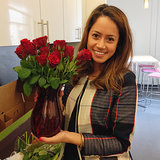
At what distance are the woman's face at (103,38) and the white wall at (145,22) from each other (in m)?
4.33

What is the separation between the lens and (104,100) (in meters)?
0.90

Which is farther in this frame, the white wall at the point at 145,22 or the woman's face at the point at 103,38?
the white wall at the point at 145,22

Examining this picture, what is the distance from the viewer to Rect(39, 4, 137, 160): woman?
83 cm

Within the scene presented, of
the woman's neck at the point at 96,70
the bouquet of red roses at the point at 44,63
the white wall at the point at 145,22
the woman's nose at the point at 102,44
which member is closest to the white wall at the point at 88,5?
the woman's neck at the point at 96,70

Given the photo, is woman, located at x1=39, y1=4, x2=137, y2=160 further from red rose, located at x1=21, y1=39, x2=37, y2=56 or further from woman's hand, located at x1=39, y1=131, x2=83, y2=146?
red rose, located at x1=21, y1=39, x2=37, y2=56

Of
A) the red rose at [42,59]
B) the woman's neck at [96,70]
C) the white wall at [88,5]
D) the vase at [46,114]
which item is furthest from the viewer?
the white wall at [88,5]

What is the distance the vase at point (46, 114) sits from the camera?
2.29 feet

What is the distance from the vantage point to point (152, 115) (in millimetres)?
3562

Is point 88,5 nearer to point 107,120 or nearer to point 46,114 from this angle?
point 107,120

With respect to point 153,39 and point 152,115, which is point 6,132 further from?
point 153,39

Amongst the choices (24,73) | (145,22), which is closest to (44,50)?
(24,73)

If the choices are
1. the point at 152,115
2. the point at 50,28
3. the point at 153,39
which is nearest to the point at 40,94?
the point at 50,28

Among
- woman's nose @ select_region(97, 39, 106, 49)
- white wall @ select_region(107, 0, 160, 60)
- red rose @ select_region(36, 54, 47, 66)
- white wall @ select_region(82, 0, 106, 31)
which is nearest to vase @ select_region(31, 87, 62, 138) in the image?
red rose @ select_region(36, 54, 47, 66)

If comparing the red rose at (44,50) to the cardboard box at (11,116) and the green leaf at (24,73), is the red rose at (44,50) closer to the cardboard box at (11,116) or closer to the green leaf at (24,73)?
the green leaf at (24,73)
